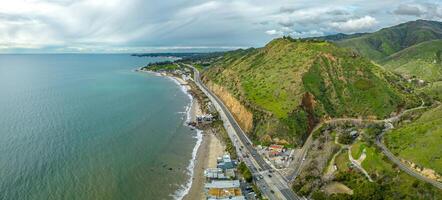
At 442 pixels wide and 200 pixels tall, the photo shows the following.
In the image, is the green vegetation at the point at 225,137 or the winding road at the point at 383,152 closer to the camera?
the winding road at the point at 383,152

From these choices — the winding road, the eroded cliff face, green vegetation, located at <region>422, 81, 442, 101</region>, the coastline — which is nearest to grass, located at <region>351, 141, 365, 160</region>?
the winding road

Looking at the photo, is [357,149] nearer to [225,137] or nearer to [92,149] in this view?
[225,137]

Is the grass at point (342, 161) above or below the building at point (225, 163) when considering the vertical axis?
above

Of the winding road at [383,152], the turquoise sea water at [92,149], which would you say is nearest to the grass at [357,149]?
the winding road at [383,152]

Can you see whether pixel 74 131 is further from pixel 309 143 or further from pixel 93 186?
pixel 309 143

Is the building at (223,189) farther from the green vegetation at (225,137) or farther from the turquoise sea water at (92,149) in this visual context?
the green vegetation at (225,137)

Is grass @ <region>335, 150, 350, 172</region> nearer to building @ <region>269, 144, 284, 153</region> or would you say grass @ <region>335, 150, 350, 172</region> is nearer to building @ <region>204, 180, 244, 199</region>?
building @ <region>269, 144, 284, 153</region>

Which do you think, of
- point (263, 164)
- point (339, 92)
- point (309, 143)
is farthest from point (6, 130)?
point (339, 92)
